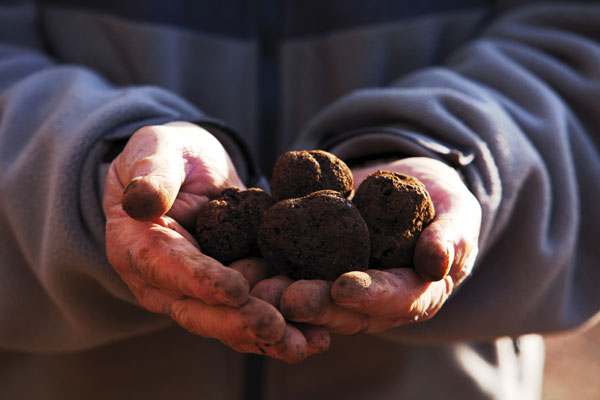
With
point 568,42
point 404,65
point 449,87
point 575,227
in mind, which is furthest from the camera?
point 404,65

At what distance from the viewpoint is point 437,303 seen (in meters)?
0.95

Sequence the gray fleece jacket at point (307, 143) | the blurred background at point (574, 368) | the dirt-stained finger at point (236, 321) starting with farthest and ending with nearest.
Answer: the blurred background at point (574, 368) < the gray fleece jacket at point (307, 143) < the dirt-stained finger at point (236, 321)

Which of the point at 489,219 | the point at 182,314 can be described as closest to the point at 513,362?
the point at 489,219

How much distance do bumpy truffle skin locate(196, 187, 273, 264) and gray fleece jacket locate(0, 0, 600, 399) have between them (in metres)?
0.20

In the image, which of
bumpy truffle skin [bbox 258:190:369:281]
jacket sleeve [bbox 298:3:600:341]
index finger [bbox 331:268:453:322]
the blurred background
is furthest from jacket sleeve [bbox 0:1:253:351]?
the blurred background

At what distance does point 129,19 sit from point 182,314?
1.17 metres

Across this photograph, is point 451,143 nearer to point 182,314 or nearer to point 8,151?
point 182,314

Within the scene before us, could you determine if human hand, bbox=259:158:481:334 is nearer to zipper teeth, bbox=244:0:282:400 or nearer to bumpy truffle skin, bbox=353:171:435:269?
bumpy truffle skin, bbox=353:171:435:269

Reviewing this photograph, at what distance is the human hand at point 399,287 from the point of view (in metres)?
0.81

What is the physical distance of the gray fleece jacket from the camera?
1210mm

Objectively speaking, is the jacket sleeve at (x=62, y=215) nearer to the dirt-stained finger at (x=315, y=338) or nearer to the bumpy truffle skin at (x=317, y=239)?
the bumpy truffle skin at (x=317, y=239)

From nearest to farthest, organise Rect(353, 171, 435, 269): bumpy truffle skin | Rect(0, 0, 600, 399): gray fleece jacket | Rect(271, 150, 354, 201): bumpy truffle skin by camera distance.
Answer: Rect(353, 171, 435, 269): bumpy truffle skin < Rect(271, 150, 354, 201): bumpy truffle skin < Rect(0, 0, 600, 399): gray fleece jacket

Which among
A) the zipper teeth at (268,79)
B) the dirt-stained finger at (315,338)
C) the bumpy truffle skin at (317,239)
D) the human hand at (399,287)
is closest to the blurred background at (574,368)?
the zipper teeth at (268,79)

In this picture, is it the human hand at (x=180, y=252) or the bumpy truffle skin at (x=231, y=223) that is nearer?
the human hand at (x=180, y=252)
